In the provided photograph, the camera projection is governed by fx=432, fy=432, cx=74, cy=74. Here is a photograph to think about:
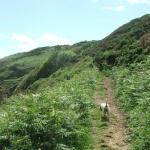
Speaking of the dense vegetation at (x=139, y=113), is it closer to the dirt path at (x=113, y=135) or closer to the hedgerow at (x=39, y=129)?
the dirt path at (x=113, y=135)

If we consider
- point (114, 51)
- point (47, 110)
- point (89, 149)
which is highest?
point (114, 51)

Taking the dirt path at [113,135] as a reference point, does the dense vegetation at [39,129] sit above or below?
above

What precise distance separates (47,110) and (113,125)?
196 inches

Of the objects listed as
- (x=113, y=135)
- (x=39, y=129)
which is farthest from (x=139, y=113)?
(x=39, y=129)

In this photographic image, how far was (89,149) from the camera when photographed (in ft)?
52.0

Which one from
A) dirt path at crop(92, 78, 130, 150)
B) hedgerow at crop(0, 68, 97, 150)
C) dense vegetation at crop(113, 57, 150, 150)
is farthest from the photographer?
Result: dirt path at crop(92, 78, 130, 150)

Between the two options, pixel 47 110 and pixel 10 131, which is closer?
pixel 10 131

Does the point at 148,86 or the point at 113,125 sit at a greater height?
the point at 148,86

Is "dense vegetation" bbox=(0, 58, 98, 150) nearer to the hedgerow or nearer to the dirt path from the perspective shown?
the hedgerow

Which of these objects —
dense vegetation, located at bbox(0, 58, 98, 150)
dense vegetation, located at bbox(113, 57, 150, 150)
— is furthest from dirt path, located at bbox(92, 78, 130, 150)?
dense vegetation, located at bbox(0, 58, 98, 150)

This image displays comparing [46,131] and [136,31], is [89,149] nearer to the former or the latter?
[46,131]

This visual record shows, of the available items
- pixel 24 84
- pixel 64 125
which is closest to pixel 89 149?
pixel 64 125

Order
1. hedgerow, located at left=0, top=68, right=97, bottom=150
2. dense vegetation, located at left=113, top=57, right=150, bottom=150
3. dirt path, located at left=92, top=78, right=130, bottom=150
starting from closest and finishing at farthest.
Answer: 1. hedgerow, located at left=0, top=68, right=97, bottom=150
2. dense vegetation, located at left=113, top=57, right=150, bottom=150
3. dirt path, located at left=92, top=78, right=130, bottom=150

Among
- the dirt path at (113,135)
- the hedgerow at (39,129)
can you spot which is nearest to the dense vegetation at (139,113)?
the dirt path at (113,135)
